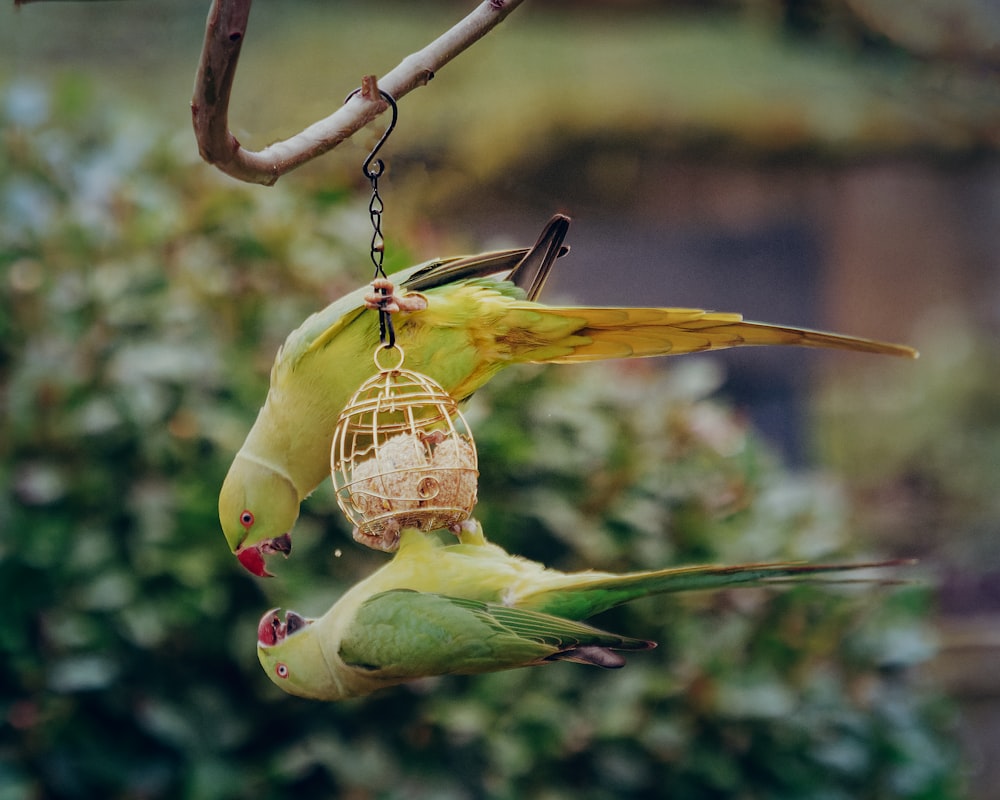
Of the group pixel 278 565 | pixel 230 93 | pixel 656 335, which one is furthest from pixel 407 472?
pixel 278 565

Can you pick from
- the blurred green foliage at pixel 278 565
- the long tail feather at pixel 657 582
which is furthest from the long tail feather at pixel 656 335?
the blurred green foliage at pixel 278 565

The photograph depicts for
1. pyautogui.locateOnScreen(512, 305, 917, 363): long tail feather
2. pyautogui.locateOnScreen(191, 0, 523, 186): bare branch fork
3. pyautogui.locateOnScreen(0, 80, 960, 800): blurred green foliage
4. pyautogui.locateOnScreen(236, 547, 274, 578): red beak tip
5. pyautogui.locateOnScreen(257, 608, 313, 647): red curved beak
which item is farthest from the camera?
pyautogui.locateOnScreen(0, 80, 960, 800): blurred green foliage

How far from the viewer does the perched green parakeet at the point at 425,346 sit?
1955mm

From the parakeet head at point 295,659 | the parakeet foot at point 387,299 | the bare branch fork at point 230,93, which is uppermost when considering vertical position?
the bare branch fork at point 230,93

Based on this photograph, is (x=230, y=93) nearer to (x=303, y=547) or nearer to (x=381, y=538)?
(x=381, y=538)

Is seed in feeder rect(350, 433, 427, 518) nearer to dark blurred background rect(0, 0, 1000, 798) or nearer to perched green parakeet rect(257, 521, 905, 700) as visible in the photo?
perched green parakeet rect(257, 521, 905, 700)

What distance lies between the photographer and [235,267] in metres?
3.28

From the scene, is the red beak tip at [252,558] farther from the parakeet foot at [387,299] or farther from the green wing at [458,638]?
the parakeet foot at [387,299]

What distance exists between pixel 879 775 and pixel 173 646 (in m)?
2.34

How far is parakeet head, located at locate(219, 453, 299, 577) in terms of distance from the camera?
2.08 m

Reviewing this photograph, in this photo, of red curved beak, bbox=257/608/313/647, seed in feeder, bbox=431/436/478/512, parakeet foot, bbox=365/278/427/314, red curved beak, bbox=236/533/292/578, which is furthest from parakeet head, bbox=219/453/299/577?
parakeet foot, bbox=365/278/427/314

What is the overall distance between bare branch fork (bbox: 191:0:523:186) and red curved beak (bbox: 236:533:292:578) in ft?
2.85

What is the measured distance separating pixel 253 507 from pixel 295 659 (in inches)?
11.9

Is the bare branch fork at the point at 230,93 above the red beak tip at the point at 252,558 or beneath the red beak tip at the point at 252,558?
above
